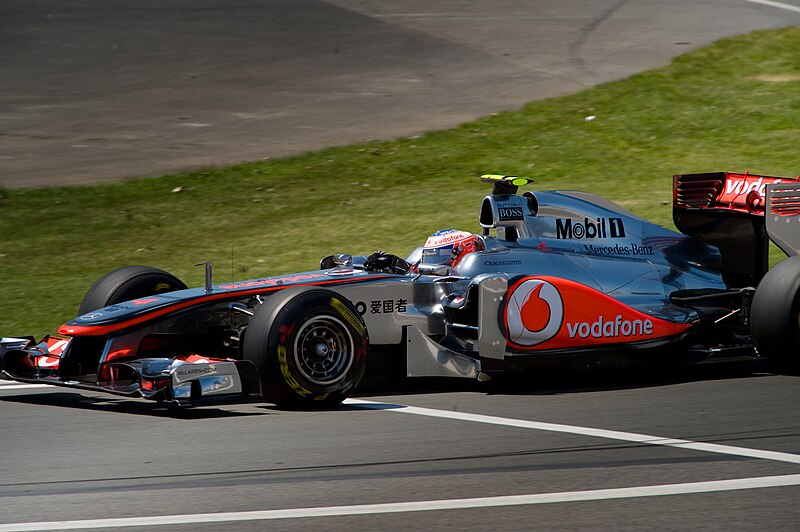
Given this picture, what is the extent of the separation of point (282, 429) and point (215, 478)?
1.21 m

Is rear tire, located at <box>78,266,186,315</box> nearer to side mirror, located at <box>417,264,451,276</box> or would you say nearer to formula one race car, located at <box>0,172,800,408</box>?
formula one race car, located at <box>0,172,800,408</box>

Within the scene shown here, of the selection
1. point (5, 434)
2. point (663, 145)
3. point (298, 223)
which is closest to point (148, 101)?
point (298, 223)

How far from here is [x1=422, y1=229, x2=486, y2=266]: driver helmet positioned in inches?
361

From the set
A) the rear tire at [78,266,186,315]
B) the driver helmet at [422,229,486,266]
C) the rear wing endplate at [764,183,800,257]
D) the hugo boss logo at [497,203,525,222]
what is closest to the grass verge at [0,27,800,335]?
the rear tire at [78,266,186,315]

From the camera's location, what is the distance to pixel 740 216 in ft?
33.4

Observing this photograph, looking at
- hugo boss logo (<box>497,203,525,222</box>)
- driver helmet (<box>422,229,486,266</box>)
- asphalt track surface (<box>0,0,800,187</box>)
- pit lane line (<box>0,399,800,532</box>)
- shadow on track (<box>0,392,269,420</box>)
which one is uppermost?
asphalt track surface (<box>0,0,800,187</box>)

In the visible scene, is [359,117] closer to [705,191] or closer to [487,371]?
[705,191]


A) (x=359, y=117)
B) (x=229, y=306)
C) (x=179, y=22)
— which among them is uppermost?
(x=179, y=22)

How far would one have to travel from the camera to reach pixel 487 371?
8414 millimetres

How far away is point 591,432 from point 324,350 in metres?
1.78

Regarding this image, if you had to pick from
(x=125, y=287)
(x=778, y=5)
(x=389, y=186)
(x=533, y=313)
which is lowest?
(x=533, y=313)

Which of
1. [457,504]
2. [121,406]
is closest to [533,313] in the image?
[121,406]

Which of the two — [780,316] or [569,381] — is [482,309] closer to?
[569,381]

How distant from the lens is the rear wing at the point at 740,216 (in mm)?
9852
